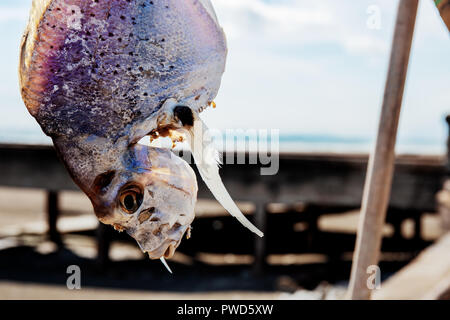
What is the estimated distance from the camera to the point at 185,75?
1.23 metres

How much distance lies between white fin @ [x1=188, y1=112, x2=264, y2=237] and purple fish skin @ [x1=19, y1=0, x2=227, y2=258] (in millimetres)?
142

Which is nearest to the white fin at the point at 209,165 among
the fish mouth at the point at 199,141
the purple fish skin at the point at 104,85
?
the fish mouth at the point at 199,141

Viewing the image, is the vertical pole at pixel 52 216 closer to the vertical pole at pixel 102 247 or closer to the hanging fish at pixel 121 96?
the vertical pole at pixel 102 247

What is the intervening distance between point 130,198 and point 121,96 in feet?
0.76

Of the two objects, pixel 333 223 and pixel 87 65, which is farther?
pixel 333 223

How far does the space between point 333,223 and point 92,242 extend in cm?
766

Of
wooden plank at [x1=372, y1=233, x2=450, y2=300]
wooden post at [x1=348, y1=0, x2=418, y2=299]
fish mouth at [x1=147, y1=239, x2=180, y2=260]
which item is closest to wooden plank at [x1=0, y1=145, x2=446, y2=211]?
wooden plank at [x1=372, y1=233, x2=450, y2=300]

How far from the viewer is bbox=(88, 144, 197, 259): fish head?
119 centimetres

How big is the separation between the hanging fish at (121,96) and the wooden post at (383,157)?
118 cm

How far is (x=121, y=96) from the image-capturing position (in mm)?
1183

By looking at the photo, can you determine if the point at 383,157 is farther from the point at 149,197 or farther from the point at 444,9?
the point at 149,197

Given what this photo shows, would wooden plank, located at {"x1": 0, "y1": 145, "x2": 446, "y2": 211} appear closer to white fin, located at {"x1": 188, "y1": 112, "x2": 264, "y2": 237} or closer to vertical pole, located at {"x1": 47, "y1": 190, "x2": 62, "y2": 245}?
vertical pole, located at {"x1": 47, "y1": 190, "x2": 62, "y2": 245}

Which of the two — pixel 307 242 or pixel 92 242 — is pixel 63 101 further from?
pixel 92 242
